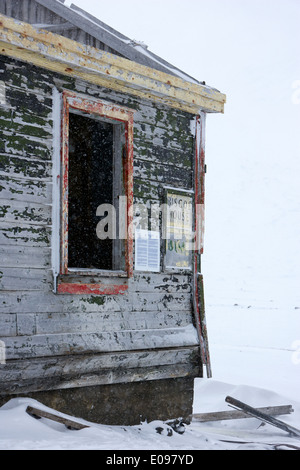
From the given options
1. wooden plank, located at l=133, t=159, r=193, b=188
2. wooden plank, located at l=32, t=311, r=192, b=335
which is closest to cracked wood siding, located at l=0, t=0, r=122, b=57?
wooden plank, located at l=133, t=159, r=193, b=188

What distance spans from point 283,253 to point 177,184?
302 feet

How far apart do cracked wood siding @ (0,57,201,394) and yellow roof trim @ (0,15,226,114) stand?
0.11 metres

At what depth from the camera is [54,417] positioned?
20.8 feet

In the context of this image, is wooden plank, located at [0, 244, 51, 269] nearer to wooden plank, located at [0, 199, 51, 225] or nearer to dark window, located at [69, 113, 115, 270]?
wooden plank, located at [0, 199, 51, 225]

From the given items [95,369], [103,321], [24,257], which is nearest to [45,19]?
[24,257]

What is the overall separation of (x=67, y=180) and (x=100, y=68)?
133 cm

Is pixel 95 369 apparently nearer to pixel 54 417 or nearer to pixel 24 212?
pixel 54 417

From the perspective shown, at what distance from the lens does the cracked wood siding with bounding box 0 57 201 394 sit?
21.5 feet

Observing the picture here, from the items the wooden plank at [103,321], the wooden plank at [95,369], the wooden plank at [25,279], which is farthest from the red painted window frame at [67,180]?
the wooden plank at [95,369]

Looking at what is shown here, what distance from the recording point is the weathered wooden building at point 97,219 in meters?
6.64

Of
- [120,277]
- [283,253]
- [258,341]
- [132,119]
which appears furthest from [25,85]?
[283,253]

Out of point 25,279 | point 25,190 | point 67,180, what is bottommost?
point 25,279

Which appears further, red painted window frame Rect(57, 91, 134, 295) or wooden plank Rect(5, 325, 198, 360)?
red painted window frame Rect(57, 91, 134, 295)

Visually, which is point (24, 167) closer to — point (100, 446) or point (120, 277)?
point (120, 277)
